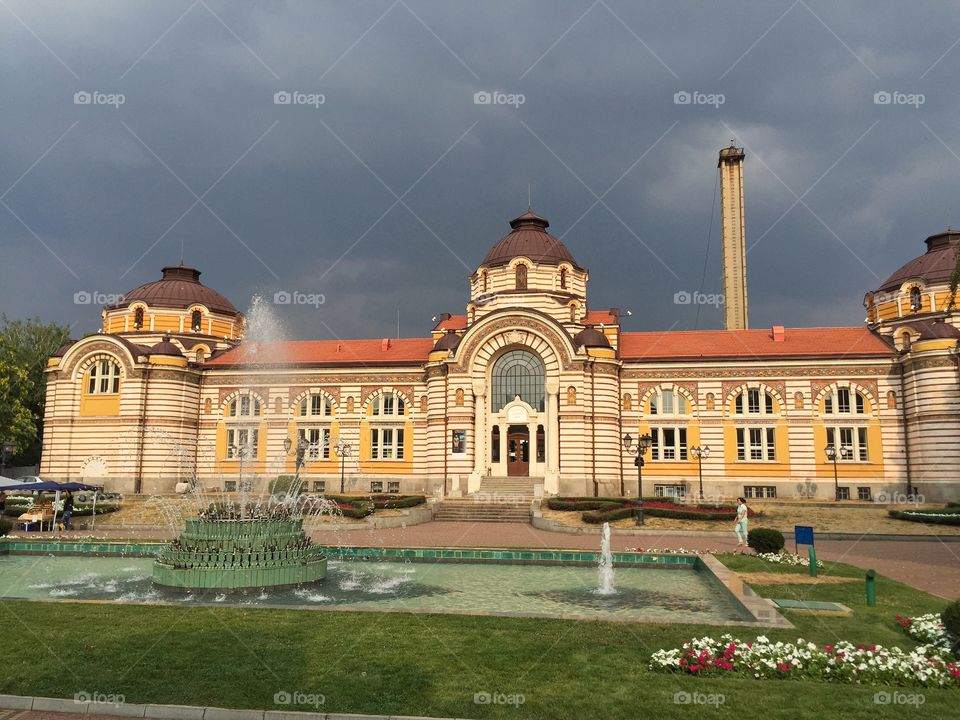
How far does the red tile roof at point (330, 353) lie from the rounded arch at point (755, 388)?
20607 millimetres

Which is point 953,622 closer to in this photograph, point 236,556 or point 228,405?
point 236,556

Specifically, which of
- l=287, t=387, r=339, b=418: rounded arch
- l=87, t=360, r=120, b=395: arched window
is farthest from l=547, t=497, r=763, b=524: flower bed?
l=87, t=360, r=120, b=395: arched window

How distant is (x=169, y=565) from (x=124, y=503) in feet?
96.9

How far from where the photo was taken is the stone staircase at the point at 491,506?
38.3m

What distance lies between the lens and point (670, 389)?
160 feet

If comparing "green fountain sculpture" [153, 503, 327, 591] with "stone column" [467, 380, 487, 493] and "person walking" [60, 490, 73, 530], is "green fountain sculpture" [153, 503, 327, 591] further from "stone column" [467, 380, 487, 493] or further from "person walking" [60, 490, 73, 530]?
"stone column" [467, 380, 487, 493]

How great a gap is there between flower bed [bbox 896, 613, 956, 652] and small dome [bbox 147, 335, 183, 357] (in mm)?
47217

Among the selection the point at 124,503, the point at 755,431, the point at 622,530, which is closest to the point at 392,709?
the point at 622,530

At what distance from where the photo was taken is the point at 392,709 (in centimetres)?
880

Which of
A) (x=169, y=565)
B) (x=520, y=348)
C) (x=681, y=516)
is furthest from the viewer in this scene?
(x=520, y=348)

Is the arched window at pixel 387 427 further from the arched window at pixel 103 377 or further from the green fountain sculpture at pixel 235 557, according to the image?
the green fountain sculpture at pixel 235 557

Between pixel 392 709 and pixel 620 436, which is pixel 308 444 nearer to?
pixel 620 436

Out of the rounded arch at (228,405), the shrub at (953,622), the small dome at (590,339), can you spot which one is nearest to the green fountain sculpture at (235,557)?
the shrub at (953,622)

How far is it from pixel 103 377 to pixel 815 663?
50.4m
